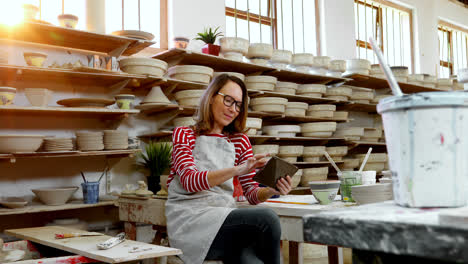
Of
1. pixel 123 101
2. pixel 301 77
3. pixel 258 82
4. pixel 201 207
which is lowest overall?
pixel 201 207

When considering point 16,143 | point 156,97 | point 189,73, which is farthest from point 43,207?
point 189,73

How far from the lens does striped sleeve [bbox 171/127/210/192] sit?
2107 mm

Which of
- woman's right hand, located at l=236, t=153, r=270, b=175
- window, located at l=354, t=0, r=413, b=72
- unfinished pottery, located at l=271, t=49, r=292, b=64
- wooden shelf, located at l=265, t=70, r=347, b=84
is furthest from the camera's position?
window, located at l=354, t=0, r=413, b=72

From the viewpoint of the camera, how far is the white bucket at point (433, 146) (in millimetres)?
710

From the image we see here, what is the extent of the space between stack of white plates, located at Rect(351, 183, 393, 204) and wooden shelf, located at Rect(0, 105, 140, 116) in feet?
8.68

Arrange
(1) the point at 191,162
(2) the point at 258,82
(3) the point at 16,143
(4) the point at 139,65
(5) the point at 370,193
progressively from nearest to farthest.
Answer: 1. (5) the point at 370,193
2. (1) the point at 191,162
3. (3) the point at 16,143
4. (4) the point at 139,65
5. (2) the point at 258,82

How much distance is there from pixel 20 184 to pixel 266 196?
2.40m

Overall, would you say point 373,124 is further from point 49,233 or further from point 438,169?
point 438,169

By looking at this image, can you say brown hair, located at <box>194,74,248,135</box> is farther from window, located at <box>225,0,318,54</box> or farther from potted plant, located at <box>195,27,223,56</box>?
window, located at <box>225,0,318,54</box>

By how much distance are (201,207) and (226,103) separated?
552 mm

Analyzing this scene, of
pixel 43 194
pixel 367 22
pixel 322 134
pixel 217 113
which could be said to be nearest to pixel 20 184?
pixel 43 194

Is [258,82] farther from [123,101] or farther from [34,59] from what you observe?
[34,59]

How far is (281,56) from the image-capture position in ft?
16.9

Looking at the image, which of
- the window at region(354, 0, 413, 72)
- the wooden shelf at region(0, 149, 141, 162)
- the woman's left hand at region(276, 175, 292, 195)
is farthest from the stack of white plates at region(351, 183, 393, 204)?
the window at region(354, 0, 413, 72)
